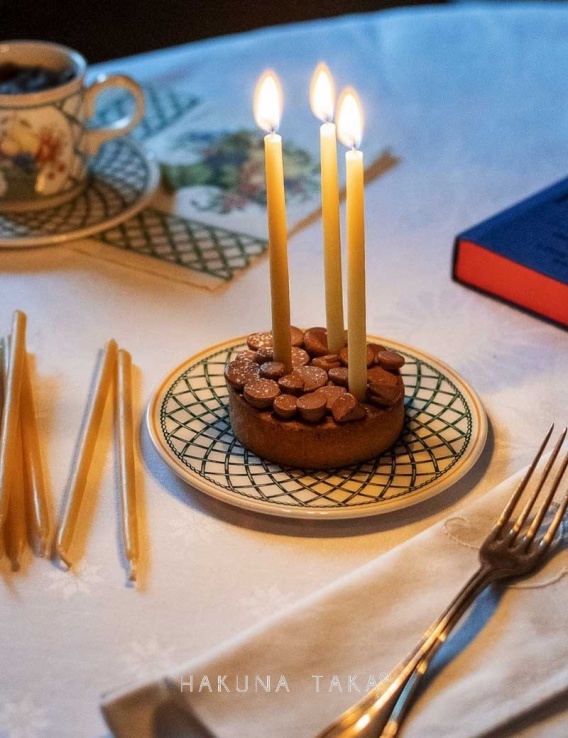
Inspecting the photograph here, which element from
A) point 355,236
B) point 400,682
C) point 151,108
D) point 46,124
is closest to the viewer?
point 400,682

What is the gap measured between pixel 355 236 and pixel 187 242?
407 millimetres

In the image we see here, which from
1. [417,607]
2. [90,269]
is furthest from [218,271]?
[417,607]

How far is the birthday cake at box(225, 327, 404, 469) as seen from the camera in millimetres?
614

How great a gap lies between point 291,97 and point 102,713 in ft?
3.02

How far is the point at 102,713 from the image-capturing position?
444mm

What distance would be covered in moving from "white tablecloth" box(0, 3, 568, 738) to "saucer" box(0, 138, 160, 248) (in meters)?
0.02

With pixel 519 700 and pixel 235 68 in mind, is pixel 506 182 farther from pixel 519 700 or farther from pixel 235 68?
pixel 519 700

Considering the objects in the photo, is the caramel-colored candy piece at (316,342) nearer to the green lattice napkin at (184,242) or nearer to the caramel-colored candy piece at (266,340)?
the caramel-colored candy piece at (266,340)

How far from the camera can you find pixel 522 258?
0.84 metres

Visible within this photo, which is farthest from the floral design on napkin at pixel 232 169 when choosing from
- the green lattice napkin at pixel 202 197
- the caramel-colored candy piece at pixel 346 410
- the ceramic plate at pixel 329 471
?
the caramel-colored candy piece at pixel 346 410

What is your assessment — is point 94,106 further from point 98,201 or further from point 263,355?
point 263,355

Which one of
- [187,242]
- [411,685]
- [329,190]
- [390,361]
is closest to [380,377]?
[390,361]

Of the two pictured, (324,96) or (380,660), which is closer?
(380,660)

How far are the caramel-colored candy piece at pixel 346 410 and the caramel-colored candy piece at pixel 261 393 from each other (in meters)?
0.04
